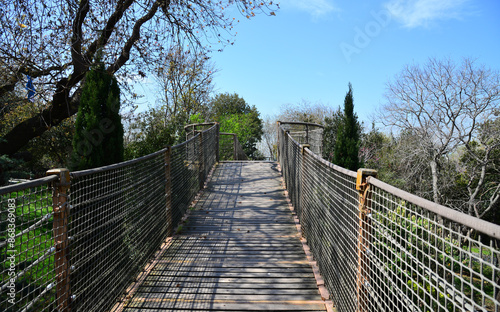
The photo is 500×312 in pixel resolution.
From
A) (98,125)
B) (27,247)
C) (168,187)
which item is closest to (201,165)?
(168,187)

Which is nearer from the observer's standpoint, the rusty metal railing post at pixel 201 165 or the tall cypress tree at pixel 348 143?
the rusty metal railing post at pixel 201 165

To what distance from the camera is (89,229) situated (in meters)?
2.83

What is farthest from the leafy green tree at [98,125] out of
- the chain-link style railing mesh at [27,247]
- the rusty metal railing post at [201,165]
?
the rusty metal railing post at [201,165]

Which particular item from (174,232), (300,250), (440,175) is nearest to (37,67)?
(174,232)

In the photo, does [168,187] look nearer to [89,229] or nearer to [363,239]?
[89,229]

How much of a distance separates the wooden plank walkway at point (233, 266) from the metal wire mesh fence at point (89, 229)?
0.35 m

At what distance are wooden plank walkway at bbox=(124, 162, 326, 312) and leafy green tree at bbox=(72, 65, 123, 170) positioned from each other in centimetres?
165

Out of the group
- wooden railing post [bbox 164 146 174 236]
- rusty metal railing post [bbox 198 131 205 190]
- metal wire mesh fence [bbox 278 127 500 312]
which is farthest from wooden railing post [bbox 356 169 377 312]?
rusty metal railing post [bbox 198 131 205 190]

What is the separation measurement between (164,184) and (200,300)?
6.81 ft

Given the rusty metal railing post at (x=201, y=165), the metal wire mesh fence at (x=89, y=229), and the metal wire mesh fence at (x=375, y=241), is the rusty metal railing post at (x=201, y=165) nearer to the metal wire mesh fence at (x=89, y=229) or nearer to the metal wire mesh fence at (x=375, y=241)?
the metal wire mesh fence at (x=89, y=229)

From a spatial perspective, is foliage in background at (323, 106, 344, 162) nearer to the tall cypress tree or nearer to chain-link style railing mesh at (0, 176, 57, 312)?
the tall cypress tree

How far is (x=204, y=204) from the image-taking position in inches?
269

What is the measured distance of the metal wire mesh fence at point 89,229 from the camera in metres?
2.14

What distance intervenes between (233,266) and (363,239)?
208cm
